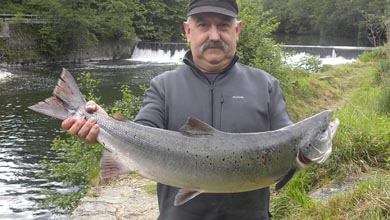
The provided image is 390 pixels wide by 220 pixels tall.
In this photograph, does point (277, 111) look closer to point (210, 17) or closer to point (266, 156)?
point (266, 156)

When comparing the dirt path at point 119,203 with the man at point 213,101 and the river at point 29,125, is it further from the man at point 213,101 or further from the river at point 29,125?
the man at point 213,101

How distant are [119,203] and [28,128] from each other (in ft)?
35.1

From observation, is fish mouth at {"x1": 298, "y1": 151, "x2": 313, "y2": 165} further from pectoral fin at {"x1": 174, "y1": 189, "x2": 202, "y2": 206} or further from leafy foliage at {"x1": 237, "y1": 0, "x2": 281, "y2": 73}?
leafy foliage at {"x1": 237, "y1": 0, "x2": 281, "y2": 73}

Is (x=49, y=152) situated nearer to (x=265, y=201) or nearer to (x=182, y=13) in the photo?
(x=265, y=201)

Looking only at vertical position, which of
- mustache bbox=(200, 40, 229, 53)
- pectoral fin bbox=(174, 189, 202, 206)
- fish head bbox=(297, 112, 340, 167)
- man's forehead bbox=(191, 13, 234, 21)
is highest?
man's forehead bbox=(191, 13, 234, 21)

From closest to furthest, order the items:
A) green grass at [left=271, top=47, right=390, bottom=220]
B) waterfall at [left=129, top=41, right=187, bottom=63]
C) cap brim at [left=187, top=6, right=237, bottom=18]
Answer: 1. cap brim at [left=187, top=6, right=237, bottom=18]
2. green grass at [left=271, top=47, right=390, bottom=220]
3. waterfall at [left=129, top=41, right=187, bottom=63]

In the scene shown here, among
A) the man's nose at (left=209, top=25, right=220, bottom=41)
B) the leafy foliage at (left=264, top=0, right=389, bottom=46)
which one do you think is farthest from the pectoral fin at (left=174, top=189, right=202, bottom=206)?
the leafy foliage at (left=264, top=0, right=389, bottom=46)

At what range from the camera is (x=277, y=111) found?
293 centimetres

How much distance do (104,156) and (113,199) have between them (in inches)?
182

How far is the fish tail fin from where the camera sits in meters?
2.86

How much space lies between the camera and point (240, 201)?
285 cm

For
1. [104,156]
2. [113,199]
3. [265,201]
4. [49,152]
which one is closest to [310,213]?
[265,201]

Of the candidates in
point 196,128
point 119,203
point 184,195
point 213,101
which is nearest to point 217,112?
point 213,101

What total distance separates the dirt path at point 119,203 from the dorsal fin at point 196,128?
13.4ft
